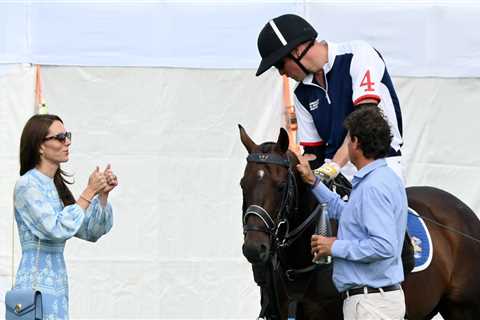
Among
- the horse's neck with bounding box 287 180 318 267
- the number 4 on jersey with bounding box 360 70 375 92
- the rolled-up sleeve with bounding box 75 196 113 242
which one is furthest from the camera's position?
the number 4 on jersey with bounding box 360 70 375 92

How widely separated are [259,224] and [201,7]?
12.1 ft

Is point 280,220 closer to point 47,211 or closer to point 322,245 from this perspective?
point 322,245

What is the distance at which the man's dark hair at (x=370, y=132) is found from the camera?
403 cm

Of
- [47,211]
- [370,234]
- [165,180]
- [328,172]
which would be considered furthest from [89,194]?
[165,180]

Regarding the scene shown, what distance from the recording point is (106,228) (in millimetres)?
4660

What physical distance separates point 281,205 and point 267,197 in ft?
0.36

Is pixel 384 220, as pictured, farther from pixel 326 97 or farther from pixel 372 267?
pixel 326 97

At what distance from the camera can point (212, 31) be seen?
305 inches

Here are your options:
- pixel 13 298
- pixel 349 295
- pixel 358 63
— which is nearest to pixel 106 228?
pixel 13 298

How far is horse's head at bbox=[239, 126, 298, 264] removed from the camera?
14.6 feet

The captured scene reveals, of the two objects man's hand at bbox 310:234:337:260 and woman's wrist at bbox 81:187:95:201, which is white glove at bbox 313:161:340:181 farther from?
woman's wrist at bbox 81:187:95:201

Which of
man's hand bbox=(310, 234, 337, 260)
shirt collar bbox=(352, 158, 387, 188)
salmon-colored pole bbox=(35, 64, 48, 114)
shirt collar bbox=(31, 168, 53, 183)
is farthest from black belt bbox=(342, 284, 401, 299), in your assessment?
salmon-colored pole bbox=(35, 64, 48, 114)

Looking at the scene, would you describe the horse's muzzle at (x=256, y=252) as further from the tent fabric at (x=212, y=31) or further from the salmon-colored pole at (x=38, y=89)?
the salmon-colored pole at (x=38, y=89)

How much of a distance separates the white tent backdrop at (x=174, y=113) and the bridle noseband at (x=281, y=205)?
10.4 ft
